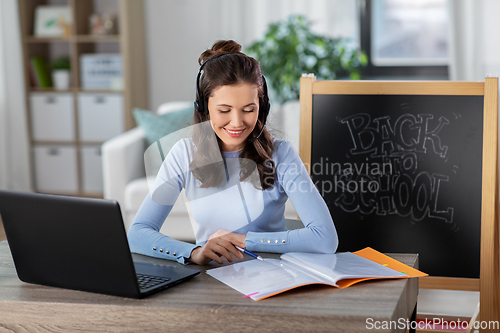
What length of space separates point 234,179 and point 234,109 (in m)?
0.21

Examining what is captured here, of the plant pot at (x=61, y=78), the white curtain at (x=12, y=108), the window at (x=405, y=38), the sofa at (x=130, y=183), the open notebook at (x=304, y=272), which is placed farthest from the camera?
the plant pot at (x=61, y=78)

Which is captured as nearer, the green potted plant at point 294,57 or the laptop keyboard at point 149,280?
the laptop keyboard at point 149,280

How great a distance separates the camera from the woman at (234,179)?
3.87ft

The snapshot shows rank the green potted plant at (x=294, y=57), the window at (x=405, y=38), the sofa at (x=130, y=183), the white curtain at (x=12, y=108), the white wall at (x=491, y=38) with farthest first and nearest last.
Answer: the white curtain at (x=12, y=108)
the window at (x=405, y=38)
the white wall at (x=491, y=38)
the green potted plant at (x=294, y=57)
the sofa at (x=130, y=183)

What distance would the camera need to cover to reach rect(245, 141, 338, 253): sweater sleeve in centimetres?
116

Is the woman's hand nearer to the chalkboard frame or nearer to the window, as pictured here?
the chalkboard frame

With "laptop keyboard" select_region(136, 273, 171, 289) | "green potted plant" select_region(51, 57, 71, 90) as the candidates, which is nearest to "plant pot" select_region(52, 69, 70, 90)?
"green potted plant" select_region(51, 57, 71, 90)

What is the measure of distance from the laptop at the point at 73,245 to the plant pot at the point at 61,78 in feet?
10.2

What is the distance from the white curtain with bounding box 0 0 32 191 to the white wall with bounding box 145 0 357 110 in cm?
90

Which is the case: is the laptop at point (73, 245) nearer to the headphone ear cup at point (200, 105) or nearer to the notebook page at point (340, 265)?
the notebook page at point (340, 265)

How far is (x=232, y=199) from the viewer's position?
1365 millimetres

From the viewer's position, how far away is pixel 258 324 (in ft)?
2.72

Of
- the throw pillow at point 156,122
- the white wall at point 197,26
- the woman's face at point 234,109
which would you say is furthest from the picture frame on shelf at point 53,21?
the woman's face at point 234,109

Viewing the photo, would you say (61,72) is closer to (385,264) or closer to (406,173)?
(406,173)
